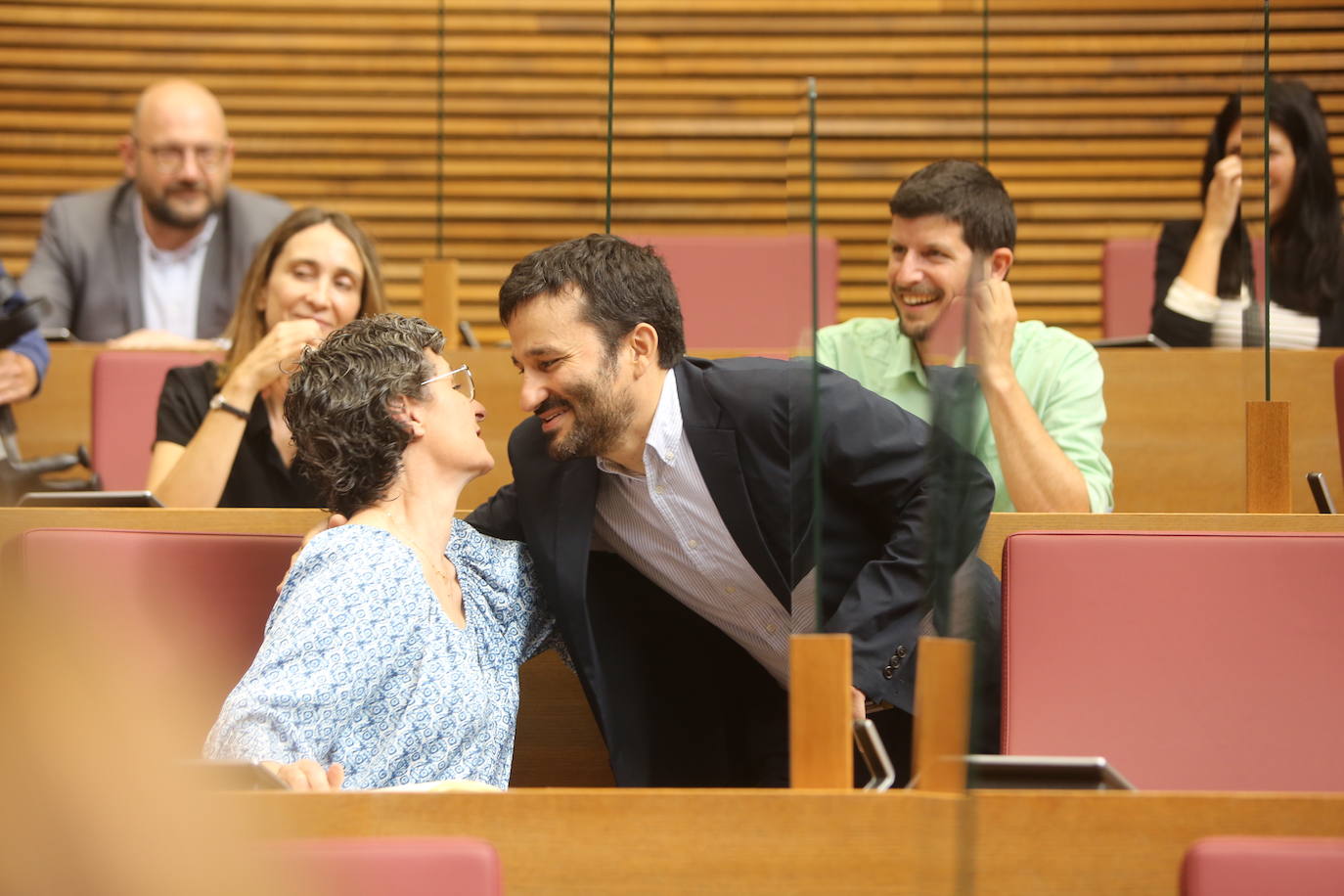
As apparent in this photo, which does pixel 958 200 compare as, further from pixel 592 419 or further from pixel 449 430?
pixel 449 430

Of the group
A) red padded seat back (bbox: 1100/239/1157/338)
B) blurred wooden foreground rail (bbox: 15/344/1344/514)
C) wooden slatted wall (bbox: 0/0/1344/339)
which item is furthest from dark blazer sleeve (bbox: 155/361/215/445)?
red padded seat back (bbox: 1100/239/1157/338)

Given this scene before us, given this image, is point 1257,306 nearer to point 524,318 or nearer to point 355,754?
point 524,318

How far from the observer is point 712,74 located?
4.03 m

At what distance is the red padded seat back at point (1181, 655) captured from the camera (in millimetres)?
1386

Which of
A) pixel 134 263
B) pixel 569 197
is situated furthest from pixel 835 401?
pixel 569 197

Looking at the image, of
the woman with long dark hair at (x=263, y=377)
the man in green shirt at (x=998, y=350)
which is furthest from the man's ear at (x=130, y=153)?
the man in green shirt at (x=998, y=350)

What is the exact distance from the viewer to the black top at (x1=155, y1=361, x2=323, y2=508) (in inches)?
82.7

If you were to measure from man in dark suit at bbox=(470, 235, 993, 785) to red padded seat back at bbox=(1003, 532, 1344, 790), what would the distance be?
5.5 inches

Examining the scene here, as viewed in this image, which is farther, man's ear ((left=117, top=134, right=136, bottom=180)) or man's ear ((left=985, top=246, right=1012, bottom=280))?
man's ear ((left=117, top=134, right=136, bottom=180))

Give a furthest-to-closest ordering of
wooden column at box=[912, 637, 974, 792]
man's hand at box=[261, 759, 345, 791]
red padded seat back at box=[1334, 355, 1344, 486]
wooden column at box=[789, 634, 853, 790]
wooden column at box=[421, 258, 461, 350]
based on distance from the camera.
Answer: wooden column at box=[421, 258, 461, 350] < red padded seat back at box=[1334, 355, 1344, 486] < man's hand at box=[261, 759, 345, 791] < wooden column at box=[789, 634, 853, 790] < wooden column at box=[912, 637, 974, 792]

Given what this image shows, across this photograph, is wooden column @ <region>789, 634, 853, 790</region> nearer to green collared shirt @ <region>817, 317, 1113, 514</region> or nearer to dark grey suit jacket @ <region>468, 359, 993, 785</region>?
dark grey suit jacket @ <region>468, 359, 993, 785</region>

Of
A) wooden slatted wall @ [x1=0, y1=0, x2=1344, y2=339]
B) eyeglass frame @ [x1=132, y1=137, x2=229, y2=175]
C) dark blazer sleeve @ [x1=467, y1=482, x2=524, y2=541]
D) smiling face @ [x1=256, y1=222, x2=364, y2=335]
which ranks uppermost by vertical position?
wooden slatted wall @ [x1=0, y1=0, x2=1344, y2=339]

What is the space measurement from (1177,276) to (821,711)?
2101 millimetres

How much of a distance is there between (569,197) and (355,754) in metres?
2.87
